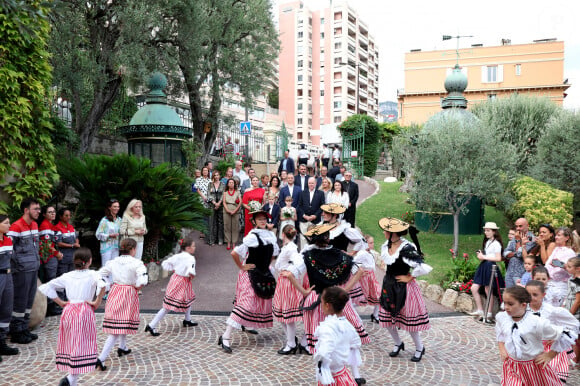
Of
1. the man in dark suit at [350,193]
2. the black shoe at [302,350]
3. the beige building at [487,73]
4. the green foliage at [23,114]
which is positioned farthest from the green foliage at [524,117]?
the beige building at [487,73]

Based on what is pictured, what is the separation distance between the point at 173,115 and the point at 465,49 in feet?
143

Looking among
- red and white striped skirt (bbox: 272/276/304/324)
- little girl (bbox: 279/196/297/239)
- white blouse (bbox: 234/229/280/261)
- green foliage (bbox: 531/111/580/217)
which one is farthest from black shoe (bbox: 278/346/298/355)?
green foliage (bbox: 531/111/580/217)

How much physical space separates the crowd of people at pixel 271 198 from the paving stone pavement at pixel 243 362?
385 cm

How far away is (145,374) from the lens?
514 cm

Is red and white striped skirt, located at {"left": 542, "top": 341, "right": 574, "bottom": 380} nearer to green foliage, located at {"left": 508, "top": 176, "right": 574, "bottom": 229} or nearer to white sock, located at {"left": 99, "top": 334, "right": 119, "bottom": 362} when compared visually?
white sock, located at {"left": 99, "top": 334, "right": 119, "bottom": 362}

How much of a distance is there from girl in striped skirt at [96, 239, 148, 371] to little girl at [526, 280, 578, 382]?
4333 millimetres

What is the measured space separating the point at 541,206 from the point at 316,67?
212ft

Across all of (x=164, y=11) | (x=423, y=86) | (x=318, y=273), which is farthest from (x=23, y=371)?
(x=423, y=86)

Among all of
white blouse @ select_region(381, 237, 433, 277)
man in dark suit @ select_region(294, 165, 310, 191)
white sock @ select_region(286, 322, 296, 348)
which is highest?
man in dark suit @ select_region(294, 165, 310, 191)

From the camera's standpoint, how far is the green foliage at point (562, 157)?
593 inches

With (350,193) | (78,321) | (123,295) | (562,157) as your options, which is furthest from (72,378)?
(562,157)

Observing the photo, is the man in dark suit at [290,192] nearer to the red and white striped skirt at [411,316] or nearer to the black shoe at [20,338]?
the red and white striped skirt at [411,316]

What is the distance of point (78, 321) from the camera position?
470 cm

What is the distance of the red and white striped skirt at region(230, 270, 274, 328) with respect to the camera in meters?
5.95
